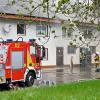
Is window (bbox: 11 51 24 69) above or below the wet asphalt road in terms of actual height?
above

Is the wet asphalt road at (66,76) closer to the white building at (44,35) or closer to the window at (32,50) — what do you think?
the window at (32,50)

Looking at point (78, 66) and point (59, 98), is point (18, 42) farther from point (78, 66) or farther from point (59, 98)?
point (78, 66)

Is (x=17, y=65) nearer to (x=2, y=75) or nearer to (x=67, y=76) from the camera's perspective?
(x=2, y=75)

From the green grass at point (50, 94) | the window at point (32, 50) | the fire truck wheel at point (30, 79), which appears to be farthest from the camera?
the window at point (32, 50)

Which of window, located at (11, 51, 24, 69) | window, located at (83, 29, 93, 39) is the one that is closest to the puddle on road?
window, located at (11, 51, 24, 69)

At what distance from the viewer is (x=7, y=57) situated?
76.5 ft

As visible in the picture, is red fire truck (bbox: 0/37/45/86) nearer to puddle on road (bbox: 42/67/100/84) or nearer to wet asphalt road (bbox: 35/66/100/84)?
wet asphalt road (bbox: 35/66/100/84)

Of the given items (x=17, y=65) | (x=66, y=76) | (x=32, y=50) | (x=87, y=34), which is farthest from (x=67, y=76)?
(x=87, y=34)

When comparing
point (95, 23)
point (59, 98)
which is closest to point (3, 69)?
point (95, 23)

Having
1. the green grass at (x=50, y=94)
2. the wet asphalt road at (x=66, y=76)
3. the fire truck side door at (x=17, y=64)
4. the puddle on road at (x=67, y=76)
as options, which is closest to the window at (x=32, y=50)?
the fire truck side door at (x=17, y=64)

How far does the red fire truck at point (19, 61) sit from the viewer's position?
76.2 ft

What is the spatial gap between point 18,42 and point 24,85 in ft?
7.81

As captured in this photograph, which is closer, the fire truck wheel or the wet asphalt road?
the fire truck wheel

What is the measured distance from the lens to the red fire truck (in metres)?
23.2
